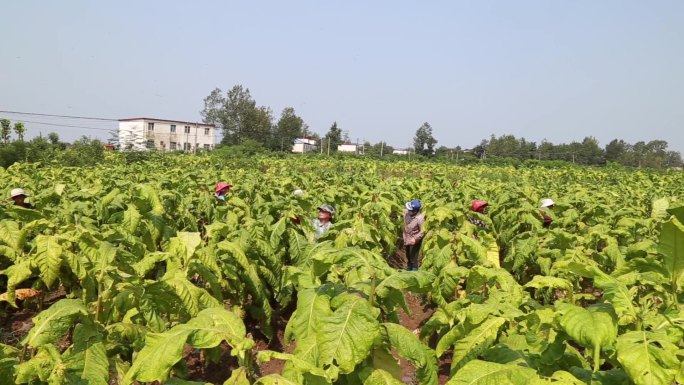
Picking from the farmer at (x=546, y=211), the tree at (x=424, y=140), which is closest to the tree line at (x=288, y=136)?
the tree at (x=424, y=140)

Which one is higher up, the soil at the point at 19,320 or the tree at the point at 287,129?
the tree at the point at 287,129

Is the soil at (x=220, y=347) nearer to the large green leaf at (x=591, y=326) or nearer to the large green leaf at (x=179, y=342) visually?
A: the large green leaf at (x=179, y=342)

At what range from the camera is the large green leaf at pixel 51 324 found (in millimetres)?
2219

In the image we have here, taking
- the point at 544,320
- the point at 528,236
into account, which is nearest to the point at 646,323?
the point at 544,320

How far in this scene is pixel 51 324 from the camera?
88.4 inches

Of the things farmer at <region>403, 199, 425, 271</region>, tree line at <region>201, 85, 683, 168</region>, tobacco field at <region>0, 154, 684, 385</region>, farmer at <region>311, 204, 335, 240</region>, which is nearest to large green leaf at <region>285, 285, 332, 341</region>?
tobacco field at <region>0, 154, 684, 385</region>

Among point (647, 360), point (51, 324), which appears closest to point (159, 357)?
point (51, 324)

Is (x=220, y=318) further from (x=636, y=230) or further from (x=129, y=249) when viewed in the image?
(x=636, y=230)

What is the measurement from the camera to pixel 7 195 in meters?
6.77

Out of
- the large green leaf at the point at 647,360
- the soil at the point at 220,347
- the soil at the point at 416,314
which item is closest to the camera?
the large green leaf at the point at 647,360

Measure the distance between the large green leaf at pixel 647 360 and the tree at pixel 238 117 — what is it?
65395 mm

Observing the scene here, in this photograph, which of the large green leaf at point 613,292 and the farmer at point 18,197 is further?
the farmer at point 18,197

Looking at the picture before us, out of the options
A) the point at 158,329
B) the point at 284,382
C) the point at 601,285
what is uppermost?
the point at 601,285

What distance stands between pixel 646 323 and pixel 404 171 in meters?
30.8
